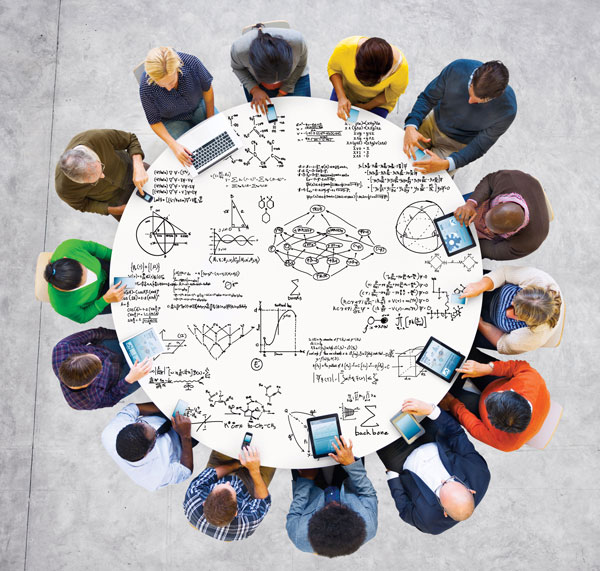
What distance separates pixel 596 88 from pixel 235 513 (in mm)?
4325

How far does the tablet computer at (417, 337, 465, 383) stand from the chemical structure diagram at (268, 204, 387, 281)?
0.67 meters

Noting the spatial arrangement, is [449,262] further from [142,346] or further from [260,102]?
[142,346]

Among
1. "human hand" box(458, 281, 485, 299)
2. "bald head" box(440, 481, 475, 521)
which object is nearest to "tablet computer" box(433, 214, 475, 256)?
"human hand" box(458, 281, 485, 299)

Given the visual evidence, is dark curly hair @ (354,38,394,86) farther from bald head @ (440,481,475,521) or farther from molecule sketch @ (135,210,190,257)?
bald head @ (440,481,475,521)

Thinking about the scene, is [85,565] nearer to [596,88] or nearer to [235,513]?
[235,513]

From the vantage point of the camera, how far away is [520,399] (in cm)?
256

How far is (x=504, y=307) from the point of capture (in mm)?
2873

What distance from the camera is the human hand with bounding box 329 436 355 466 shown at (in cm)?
275

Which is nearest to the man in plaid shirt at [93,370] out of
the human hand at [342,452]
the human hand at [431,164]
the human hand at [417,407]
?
the human hand at [342,452]

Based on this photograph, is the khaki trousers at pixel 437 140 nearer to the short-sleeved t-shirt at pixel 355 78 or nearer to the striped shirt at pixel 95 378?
the short-sleeved t-shirt at pixel 355 78

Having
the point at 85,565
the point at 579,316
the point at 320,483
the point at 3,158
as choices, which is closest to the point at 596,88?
the point at 579,316

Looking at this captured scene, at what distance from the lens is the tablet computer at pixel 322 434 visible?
2.78 meters

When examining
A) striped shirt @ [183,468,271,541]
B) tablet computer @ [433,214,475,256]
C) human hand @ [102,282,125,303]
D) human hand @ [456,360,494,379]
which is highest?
tablet computer @ [433,214,475,256]

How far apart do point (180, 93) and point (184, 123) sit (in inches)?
12.0
